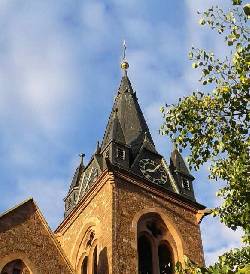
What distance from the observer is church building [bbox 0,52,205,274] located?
1798cm

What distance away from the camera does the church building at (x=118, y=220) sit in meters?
18.0

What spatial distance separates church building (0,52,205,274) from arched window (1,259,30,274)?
31 millimetres

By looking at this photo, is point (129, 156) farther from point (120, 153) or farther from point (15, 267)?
point (15, 267)

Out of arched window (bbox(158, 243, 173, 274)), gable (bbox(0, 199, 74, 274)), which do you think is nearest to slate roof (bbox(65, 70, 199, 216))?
arched window (bbox(158, 243, 173, 274))

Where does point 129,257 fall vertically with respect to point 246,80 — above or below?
above

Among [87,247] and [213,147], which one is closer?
[213,147]

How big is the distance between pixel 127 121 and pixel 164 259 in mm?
8078

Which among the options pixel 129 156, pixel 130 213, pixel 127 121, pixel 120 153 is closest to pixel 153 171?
pixel 129 156

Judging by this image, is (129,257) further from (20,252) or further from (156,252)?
(20,252)

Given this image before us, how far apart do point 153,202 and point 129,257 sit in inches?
145

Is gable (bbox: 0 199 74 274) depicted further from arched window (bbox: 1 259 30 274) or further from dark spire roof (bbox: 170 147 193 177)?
dark spire roof (bbox: 170 147 193 177)

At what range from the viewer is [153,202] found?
23547 mm

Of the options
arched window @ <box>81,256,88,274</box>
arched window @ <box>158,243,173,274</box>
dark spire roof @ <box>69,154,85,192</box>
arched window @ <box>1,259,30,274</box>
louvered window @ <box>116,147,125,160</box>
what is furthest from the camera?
dark spire roof @ <box>69,154,85,192</box>

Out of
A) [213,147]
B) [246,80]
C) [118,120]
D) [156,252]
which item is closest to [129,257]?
[156,252]
